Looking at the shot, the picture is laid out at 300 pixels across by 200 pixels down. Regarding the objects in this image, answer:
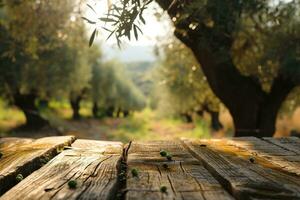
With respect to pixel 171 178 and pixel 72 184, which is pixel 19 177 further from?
pixel 171 178

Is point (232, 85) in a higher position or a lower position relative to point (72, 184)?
higher

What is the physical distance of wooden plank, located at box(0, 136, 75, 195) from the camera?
350 cm

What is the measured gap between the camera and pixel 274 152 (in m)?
4.79

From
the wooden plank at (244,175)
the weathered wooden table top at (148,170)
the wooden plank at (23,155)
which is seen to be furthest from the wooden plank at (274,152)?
the wooden plank at (23,155)

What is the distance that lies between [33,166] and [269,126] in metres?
9.47

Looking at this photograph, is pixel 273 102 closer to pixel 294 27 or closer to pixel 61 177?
pixel 294 27

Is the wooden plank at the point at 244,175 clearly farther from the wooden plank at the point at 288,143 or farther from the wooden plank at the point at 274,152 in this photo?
the wooden plank at the point at 288,143

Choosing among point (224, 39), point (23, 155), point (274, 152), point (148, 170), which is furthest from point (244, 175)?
point (224, 39)

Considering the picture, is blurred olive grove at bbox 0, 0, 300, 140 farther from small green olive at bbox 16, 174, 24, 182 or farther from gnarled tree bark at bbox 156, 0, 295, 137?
small green olive at bbox 16, 174, 24, 182

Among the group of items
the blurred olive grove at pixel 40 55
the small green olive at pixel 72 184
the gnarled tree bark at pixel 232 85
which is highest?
the blurred olive grove at pixel 40 55

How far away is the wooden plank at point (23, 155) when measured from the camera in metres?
3.50

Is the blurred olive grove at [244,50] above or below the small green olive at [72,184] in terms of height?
above

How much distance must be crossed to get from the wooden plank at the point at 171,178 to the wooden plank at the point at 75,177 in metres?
0.16

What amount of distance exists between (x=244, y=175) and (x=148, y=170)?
0.78 metres
